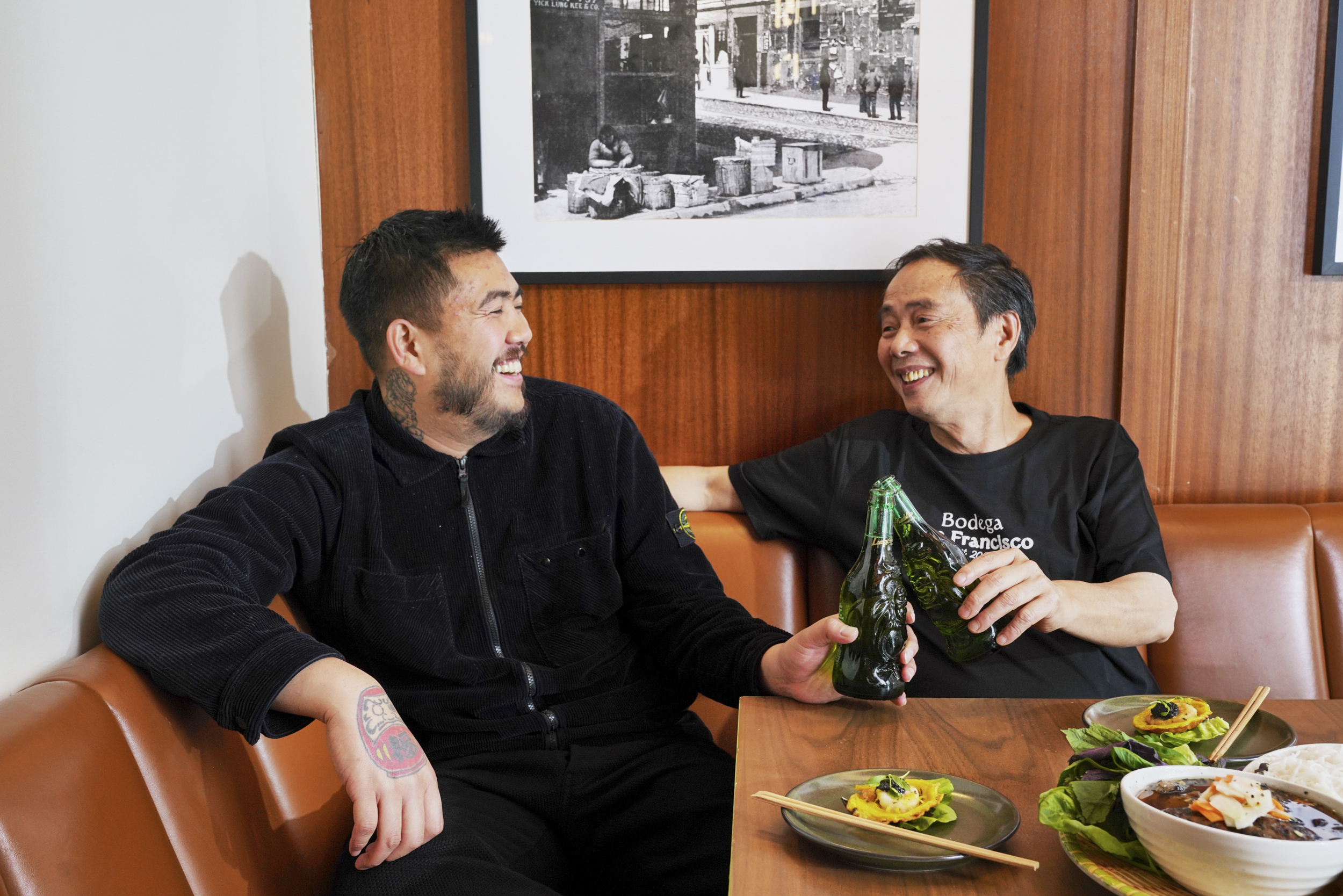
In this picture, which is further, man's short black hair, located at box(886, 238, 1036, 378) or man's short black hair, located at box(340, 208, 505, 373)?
man's short black hair, located at box(886, 238, 1036, 378)

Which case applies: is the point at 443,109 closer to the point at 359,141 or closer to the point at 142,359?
the point at 359,141

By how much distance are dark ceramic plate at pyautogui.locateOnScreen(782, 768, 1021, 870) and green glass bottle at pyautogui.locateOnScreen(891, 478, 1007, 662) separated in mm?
293

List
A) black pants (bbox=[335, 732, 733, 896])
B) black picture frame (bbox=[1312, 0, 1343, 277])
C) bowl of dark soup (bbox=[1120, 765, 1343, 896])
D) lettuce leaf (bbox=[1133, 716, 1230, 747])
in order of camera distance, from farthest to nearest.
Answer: black picture frame (bbox=[1312, 0, 1343, 277]) < black pants (bbox=[335, 732, 733, 896]) < lettuce leaf (bbox=[1133, 716, 1230, 747]) < bowl of dark soup (bbox=[1120, 765, 1343, 896])

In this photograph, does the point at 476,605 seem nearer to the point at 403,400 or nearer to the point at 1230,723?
the point at 403,400

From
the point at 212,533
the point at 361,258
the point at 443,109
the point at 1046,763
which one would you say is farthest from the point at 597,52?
the point at 1046,763

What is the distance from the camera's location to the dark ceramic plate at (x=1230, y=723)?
38.6 inches

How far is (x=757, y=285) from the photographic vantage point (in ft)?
7.04

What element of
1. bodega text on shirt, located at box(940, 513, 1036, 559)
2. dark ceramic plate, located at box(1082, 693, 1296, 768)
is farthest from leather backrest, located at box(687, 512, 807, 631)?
dark ceramic plate, located at box(1082, 693, 1296, 768)

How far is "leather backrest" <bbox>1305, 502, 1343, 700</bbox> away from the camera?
73.1 inches

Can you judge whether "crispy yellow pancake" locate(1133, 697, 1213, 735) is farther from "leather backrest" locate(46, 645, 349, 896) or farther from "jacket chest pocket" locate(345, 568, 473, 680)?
"leather backrest" locate(46, 645, 349, 896)

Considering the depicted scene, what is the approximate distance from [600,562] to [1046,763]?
807 mm

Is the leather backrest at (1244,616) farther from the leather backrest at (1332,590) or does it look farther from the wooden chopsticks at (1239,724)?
the wooden chopsticks at (1239,724)

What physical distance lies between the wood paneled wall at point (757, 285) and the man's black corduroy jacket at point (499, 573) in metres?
0.52

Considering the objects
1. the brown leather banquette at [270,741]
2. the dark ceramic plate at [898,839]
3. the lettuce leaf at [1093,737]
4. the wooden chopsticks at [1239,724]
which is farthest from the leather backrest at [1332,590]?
the dark ceramic plate at [898,839]
